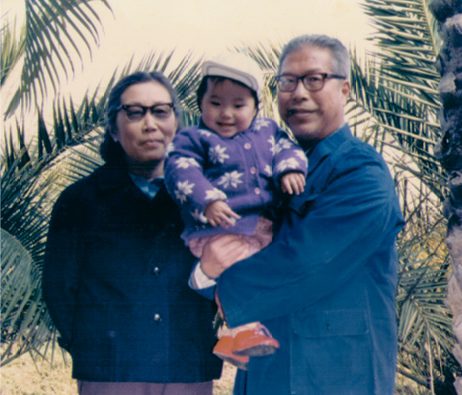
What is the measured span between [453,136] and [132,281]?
1444 mm

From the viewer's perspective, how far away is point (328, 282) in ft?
9.18

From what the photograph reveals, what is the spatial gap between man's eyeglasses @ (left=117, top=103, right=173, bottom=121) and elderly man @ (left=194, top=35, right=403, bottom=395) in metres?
0.60

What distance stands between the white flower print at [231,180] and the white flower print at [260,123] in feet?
0.71

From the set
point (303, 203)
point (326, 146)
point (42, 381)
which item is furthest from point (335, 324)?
point (42, 381)

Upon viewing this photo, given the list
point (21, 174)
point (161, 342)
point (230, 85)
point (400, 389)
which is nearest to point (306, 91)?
point (230, 85)

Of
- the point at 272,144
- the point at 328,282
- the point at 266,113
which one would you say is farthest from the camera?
the point at 266,113

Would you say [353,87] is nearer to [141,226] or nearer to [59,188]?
[59,188]

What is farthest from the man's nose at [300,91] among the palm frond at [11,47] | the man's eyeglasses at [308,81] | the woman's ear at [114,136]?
the palm frond at [11,47]

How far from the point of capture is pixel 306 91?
3.07 metres

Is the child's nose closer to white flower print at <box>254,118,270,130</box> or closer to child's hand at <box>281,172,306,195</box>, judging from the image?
white flower print at <box>254,118,270,130</box>

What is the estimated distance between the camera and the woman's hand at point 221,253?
9.63 ft

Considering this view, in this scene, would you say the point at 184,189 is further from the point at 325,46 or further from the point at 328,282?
the point at 325,46

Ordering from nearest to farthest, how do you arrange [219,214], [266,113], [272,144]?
[219,214] → [272,144] → [266,113]

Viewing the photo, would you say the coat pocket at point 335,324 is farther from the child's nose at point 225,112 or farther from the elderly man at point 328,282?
the child's nose at point 225,112
